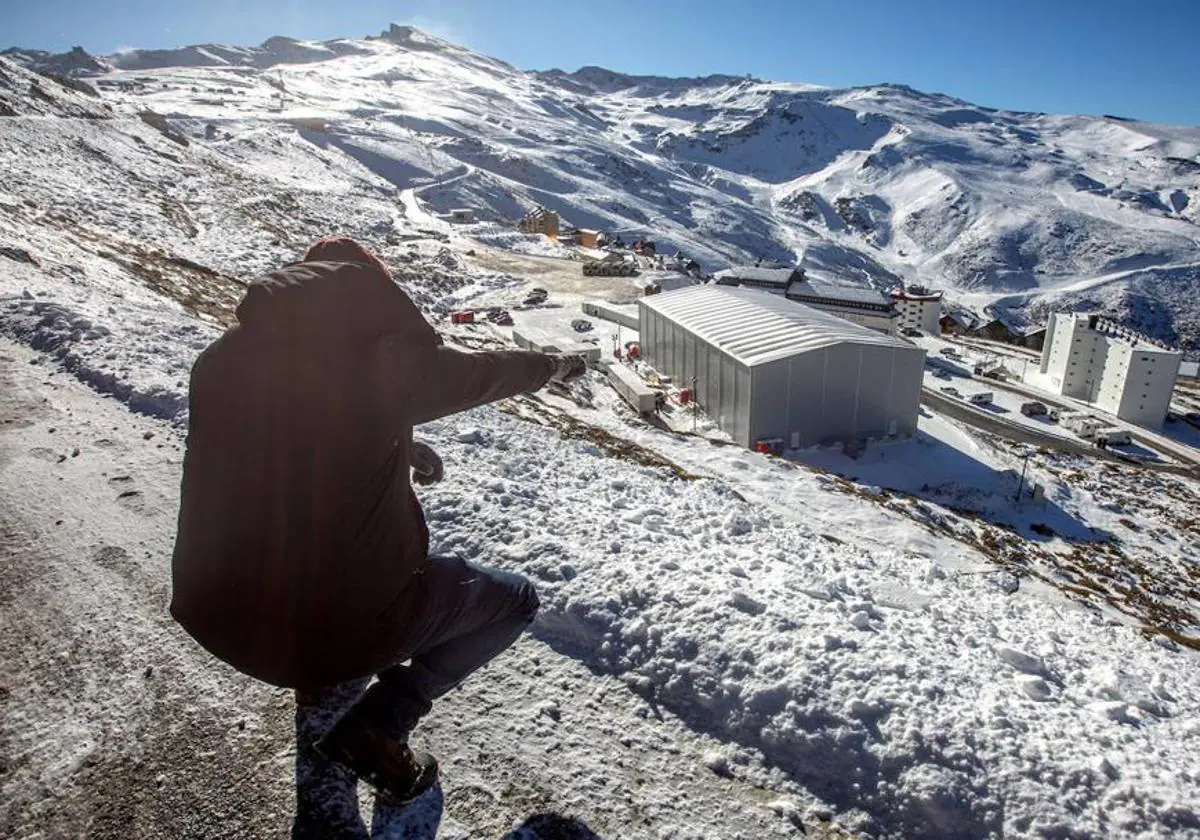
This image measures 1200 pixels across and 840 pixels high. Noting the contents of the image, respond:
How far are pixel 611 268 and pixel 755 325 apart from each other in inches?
1149

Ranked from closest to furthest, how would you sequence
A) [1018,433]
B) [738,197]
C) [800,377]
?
[800,377]
[1018,433]
[738,197]

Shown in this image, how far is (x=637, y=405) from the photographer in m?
24.2

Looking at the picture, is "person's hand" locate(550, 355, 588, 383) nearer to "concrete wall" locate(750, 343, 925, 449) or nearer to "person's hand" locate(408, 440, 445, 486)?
"person's hand" locate(408, 440, 445, 486)

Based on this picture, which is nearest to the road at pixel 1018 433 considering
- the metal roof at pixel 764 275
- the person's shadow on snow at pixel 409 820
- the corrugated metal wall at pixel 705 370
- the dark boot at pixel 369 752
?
the corrugated metal wall at pixel 705 370

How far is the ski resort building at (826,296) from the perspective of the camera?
50188 millimetres

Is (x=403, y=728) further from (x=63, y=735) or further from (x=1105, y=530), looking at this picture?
(x=1105, y=530)

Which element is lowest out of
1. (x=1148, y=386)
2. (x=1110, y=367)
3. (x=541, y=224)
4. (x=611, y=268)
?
(x=1148, y=386)

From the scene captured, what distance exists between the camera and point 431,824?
2.92 m

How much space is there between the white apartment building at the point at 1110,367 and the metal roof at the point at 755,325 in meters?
32.2

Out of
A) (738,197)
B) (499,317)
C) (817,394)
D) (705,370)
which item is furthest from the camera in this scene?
(738,197)

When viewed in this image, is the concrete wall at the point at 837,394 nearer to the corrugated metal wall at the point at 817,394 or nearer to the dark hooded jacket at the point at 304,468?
the corrugated metal wall at the point at 817,394

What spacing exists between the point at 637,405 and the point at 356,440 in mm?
21964

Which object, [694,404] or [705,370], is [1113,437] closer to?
[694,404]

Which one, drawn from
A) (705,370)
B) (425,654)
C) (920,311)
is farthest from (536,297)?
(920,311)
